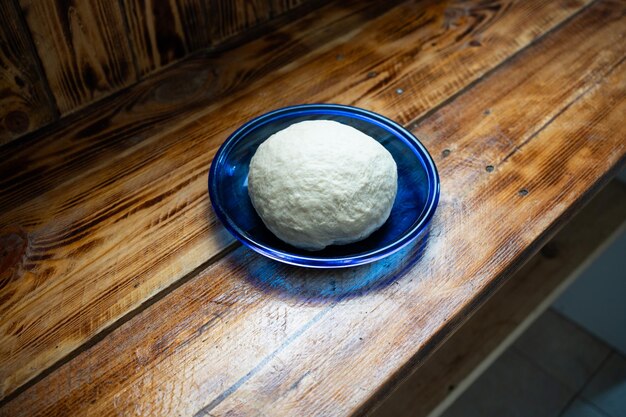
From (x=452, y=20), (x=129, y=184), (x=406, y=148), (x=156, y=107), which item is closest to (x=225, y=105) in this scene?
(x=156, y=107)

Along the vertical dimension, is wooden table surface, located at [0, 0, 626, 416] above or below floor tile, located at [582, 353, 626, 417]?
above

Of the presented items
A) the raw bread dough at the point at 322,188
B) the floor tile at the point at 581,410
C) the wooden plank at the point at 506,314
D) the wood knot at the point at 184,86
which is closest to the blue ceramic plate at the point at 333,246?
the raw bread dough at the point at 322,188

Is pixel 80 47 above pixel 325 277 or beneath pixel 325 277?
above

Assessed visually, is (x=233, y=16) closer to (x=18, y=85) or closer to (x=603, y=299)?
(x=18, y=85)

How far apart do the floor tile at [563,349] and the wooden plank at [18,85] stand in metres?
1.24

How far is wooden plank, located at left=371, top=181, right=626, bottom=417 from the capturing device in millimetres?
1018

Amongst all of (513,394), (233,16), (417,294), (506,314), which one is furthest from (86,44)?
(513,394)

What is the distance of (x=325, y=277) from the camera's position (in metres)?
0.74

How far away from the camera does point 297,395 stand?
2.07 feet

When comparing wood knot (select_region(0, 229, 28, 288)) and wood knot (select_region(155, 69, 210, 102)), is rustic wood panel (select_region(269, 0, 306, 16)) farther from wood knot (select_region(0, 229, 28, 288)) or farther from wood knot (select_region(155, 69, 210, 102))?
wood knot (select_region(0, 229, 28, 288))

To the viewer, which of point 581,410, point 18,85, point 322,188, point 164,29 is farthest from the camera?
point 581,410

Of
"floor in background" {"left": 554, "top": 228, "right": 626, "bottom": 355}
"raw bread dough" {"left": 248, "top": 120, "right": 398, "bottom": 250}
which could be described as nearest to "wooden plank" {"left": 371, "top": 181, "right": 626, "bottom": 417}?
"floor in background" {"left": 554, "top": 228, "right": 626, "bottom": 355}

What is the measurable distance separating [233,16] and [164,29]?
144 millimetres

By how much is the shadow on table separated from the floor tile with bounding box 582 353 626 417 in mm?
952
